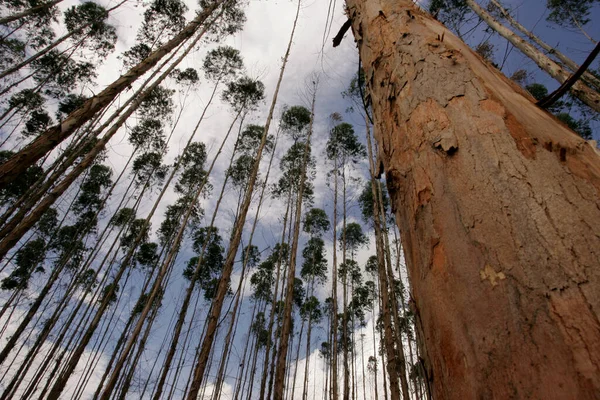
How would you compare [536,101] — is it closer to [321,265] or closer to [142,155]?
[142,155]

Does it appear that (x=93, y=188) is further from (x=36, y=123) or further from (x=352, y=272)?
(x=352, y=272)

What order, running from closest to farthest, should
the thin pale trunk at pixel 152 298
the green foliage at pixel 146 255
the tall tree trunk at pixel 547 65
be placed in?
the tall tree trunk at pixel 547 65, the thin pale trunk at pixel 152 298, the green foliage at pixel 146 255

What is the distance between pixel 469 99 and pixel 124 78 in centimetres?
404

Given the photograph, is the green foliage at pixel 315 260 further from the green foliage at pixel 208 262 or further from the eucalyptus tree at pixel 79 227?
the eucalyptus tree at pixel 79 227

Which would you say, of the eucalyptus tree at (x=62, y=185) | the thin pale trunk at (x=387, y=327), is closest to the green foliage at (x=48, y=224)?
the eucalyptus tree at (x=62, y=185)

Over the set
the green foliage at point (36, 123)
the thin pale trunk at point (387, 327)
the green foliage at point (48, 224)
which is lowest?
Result: the thin pale trunk at point (387, 327)

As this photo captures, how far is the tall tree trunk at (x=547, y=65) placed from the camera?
4625 mm

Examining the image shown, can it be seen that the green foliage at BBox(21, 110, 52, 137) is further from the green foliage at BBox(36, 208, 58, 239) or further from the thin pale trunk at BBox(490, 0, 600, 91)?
the thin pale trunk at BBox(490, 0, 600, 91)

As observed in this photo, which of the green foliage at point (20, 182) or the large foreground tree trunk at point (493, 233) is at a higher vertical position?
the green foliage at point (20, 182)

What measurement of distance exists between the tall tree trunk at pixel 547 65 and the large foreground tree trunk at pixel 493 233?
4999mm

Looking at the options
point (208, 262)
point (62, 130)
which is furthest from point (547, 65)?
point (208, 262)

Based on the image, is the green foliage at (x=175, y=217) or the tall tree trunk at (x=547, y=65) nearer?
the tall tree trunk at (x=547, y=65)

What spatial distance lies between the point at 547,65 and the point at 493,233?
6.75 meters

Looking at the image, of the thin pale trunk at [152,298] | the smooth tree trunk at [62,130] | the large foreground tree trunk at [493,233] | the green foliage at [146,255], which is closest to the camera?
the large foreground tree trunk at [493,233]
